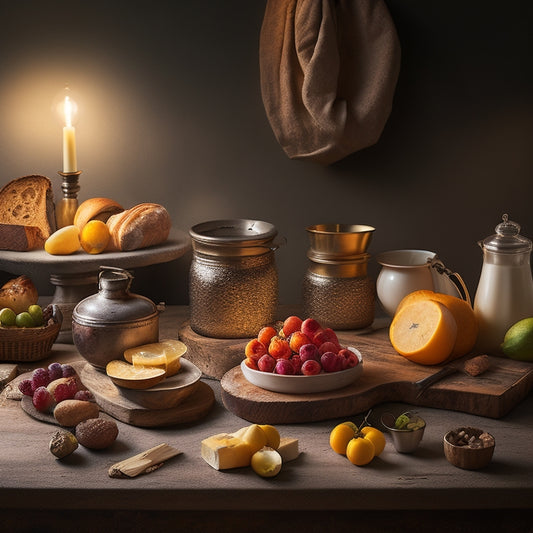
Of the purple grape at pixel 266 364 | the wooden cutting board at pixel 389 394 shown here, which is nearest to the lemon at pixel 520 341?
the wooden cutting board at pixel 389 394

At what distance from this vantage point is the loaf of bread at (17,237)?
1.68 meters

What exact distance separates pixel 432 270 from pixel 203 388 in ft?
1.92

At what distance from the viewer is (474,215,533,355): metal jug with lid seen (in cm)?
156

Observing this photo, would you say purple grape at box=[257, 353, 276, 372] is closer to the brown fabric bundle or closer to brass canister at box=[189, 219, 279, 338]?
brass canister at box=[189, 219, 279, 338]

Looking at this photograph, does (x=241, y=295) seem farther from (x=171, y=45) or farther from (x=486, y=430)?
(x=171, y=45)

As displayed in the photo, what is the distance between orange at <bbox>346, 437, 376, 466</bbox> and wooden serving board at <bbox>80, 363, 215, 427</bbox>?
304 millimetres

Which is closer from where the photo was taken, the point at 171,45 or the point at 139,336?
the point at 139,336

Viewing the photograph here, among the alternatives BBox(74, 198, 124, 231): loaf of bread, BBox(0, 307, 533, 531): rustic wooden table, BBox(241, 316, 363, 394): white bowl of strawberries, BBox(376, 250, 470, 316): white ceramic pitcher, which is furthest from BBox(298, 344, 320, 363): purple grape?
BBox(74, 198, 124, 231): loaf of bread

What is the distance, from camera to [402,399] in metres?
1.46

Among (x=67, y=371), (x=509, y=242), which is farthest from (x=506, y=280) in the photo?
(x=67, y=371)

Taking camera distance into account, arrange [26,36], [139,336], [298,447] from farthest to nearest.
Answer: [26,36] < [139,336] < [298,447]
